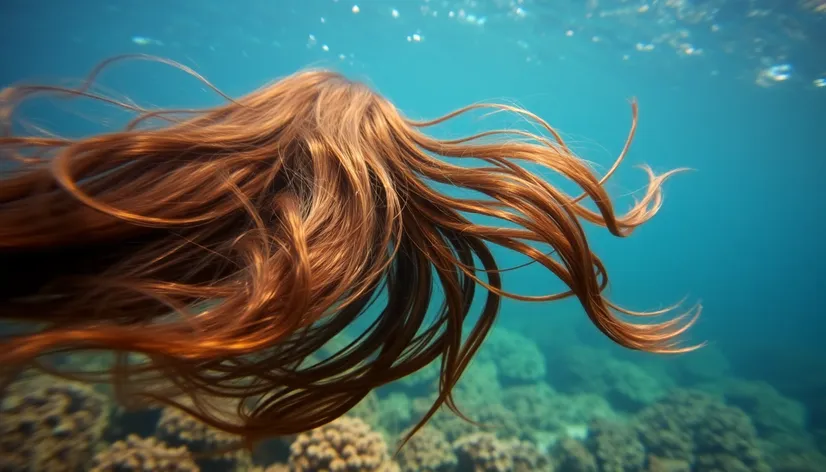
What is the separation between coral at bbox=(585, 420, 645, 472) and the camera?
324 inches

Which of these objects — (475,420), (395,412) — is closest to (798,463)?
(475,420)

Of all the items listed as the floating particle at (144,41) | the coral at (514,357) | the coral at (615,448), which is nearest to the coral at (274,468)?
the coral at (615,448)

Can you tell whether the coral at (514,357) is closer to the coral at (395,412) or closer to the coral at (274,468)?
the coral at (395,412)

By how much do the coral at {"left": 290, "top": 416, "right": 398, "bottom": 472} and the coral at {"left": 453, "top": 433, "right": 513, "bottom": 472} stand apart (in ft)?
5.85

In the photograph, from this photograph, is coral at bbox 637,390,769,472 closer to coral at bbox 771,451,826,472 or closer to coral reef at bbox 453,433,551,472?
coral at bbox 771,451,826,472

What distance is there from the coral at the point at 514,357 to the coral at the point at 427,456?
8.00m

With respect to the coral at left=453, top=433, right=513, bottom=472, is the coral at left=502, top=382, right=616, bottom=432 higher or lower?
lower

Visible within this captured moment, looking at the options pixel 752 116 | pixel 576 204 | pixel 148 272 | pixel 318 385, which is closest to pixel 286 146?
pixel 148 272

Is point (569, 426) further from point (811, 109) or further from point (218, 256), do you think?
point (811, 109)

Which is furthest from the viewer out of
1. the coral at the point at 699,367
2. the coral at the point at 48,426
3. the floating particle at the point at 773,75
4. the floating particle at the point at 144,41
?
the floating particle at the point at 144,41

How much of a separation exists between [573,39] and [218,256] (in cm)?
3016

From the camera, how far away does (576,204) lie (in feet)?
4.69

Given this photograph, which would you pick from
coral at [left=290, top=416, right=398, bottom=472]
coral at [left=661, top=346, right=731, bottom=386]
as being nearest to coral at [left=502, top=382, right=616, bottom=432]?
coral at [left=290, top=416, right=398, bottom=472]

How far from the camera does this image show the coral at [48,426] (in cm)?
384
